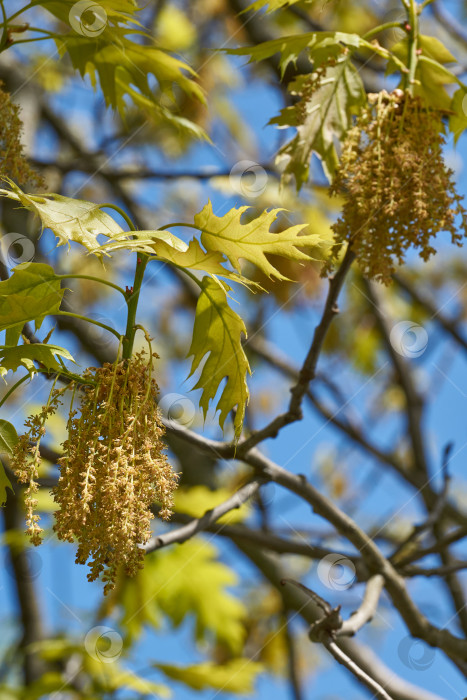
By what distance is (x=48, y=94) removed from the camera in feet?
21.3

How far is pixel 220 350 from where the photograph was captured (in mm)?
1984

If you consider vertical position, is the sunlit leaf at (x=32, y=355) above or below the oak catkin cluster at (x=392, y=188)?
below

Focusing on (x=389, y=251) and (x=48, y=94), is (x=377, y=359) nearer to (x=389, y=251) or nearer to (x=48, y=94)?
(x=48, y=94)

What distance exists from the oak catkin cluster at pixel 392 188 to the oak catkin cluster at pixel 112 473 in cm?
75

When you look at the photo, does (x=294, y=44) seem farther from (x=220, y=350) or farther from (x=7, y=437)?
(x=7, y=437)

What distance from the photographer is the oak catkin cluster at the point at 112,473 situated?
1.62 m

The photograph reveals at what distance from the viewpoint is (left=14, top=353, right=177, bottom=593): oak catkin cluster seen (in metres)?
1.62

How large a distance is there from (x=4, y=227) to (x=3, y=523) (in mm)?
1973

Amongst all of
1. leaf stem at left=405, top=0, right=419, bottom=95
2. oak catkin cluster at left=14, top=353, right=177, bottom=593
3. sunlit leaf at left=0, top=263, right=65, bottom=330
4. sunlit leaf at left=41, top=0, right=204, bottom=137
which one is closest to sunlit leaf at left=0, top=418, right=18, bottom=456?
oak catkin cluster at left=14, top=353, right=177, bottom=593

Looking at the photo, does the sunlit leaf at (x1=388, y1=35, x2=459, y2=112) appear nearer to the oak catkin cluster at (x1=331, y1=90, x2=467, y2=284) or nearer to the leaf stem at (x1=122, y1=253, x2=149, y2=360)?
the oak catkin cluster at (x1=331, y1=90, x2=467, y2=284)

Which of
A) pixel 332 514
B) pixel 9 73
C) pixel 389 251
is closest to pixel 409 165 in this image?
pixel 389 251

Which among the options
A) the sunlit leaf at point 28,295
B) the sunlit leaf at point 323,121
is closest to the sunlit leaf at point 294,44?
the sunlit leaf at point 323,121

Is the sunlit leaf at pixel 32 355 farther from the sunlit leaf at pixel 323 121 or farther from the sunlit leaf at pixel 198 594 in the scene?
the sunlit leaf at pixel 198 594

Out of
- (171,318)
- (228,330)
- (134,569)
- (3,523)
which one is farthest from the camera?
(171,318)
